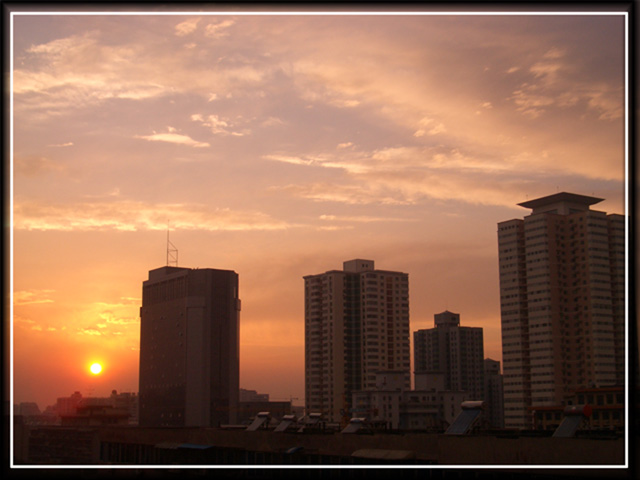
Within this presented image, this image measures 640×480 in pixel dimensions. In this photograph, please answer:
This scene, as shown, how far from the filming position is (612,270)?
117 ft

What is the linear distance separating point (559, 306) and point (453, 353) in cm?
1617

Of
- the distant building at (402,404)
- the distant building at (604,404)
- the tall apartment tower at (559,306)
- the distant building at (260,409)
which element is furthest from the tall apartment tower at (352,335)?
the distant building at (604,404)

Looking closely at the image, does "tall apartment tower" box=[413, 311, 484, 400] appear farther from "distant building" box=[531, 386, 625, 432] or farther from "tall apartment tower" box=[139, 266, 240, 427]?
"distant building" box=[531, 386, 625, 432]

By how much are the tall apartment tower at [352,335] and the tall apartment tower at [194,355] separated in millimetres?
6993

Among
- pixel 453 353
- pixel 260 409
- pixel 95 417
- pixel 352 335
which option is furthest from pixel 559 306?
pixel 95 417

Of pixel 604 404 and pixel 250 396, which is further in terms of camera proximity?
pixel 250 396

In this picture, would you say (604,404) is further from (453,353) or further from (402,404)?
(453,353)

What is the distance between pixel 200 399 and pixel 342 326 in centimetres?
1046

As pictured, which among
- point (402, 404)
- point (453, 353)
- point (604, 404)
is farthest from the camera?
point (453, 353)

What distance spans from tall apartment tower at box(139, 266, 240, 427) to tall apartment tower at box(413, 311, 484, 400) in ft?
40.6

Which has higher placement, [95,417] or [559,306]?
[559,306]

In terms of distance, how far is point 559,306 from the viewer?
3594 centimetres

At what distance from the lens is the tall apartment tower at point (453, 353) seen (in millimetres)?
50125

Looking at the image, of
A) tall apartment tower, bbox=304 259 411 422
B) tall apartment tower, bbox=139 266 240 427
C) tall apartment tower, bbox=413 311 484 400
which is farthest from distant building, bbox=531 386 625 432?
tall apartment tower, bbox=139 266 240 427
